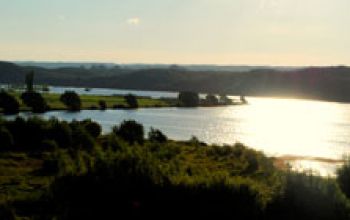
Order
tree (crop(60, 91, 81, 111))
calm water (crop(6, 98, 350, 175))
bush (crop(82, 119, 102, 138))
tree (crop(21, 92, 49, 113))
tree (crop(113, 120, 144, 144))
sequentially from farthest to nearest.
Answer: tree (crop(60, 91, 81, 111)), tree (crop(21, 92, 49, 113)), calm water (crop(6, 98, 350, 175)), bush (crop(82, 119, 102, 138)), tree (crop(113, 120, 144, 144))

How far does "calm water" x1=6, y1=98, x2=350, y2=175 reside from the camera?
109 metres

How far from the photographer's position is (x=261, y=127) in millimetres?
147750

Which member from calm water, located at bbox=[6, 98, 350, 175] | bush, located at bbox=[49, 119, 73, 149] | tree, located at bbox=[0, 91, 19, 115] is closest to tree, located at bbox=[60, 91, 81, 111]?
calm water, located at bbox=[6, 98, 350, 175]

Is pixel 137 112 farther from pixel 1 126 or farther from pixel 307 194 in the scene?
pixel 307 194

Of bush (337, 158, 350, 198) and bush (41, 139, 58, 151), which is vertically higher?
bush (337, 158, 350, 198)

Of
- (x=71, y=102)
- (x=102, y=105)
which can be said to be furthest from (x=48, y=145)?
(x=102, y=105)

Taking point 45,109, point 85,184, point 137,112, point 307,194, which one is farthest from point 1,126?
point 137,112

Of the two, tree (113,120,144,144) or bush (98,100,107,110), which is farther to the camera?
bush (98,100,107,110)

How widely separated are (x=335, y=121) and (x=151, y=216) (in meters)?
131

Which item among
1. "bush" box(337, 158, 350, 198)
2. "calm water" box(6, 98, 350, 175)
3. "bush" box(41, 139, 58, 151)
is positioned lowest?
"calm water" box(6, 98, 350, 175)

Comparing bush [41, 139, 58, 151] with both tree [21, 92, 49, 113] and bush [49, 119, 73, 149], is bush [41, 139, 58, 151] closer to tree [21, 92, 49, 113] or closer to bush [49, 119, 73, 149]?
bush [49, 119, 73, 149]

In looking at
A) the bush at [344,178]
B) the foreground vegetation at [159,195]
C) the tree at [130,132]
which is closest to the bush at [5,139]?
the tree at [130,132]

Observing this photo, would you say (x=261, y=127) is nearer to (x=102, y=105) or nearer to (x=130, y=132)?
(x=102, y=105)

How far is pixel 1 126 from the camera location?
75.3 m
